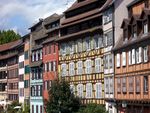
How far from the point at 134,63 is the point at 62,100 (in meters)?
21.2

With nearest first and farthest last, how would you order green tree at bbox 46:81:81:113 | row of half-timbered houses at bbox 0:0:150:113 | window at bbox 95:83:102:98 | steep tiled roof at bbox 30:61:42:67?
row of half-timbered houses at bbox 0:0:150:113, window at bbox 95:83:102:98, green tree at bbox 46:81:81:113, steep tiled roof at bbox 30:61:42:67

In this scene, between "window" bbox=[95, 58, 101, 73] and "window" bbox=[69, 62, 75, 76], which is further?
"window" bbox=[69, 62, 75, 76]

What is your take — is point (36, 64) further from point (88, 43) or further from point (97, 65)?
point (97, 65)

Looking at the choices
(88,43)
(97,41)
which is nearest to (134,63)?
(97,41)

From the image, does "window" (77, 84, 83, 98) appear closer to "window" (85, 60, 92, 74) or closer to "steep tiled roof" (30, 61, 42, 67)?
"window" (85, 60, 92, 74)

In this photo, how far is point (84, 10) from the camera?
82188 mm

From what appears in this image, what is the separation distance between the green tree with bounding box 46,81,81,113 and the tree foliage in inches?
4340

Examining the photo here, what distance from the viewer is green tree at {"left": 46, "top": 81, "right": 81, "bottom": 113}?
244 ft

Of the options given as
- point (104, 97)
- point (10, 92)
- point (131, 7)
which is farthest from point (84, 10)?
point (10, 92)

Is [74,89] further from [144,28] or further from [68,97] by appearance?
[144,28]

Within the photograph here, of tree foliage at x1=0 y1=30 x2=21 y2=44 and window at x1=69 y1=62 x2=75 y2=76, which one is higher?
tree foliage at x1=0 y1=30 x2=21 y2=44

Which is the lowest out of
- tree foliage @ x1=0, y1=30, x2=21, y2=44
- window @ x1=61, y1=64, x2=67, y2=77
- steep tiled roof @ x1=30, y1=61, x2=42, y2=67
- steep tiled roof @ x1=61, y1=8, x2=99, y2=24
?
window @ x1=61, y1=64, x2=67, y2=77

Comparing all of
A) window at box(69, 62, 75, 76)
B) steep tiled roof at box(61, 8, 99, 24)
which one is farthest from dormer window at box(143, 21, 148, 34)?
window at box(69, 62, 75, 76)

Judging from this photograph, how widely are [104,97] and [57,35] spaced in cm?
2232
